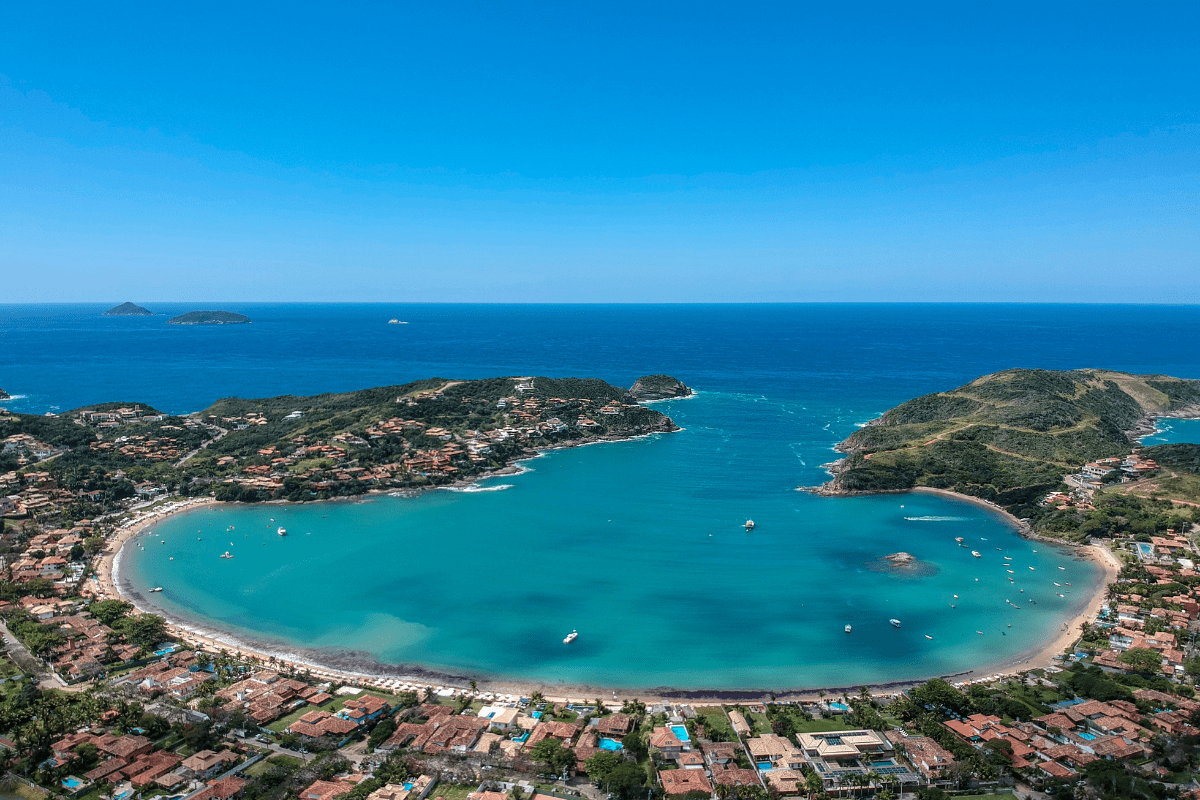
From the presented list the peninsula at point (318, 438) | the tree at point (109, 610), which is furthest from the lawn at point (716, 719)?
the peninsula at point (318, 438)

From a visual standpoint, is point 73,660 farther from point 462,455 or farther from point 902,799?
point 462,455

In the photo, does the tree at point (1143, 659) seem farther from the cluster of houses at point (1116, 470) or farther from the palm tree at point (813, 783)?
the cluster of houses at point (1116, 470)

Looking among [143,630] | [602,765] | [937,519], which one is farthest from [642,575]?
[143,630]

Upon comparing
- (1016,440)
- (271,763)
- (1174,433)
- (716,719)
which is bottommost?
(716,719)

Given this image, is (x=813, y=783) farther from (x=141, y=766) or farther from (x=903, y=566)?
(x=903, y=566)

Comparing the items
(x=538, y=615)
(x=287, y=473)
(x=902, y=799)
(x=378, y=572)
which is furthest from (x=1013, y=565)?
(x=287, y=473)

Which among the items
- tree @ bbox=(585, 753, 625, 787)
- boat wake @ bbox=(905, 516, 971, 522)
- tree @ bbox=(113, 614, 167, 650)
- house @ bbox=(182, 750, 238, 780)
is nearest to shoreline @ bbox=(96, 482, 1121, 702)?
tree @ bbox=(113, 614, 167, 650)

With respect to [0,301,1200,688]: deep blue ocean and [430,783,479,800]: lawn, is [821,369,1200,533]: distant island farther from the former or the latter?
[430,783,479,800]: lawn
